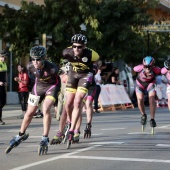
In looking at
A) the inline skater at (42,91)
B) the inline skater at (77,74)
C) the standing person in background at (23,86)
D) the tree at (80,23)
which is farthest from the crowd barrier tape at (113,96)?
the inline skater at (42,91)

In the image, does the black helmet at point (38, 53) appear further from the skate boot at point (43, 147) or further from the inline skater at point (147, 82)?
the inline skater at point (147, 82)

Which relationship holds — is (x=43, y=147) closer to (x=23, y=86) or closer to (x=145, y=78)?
(x=145, y=78)

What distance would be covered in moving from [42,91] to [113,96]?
15.1 metres

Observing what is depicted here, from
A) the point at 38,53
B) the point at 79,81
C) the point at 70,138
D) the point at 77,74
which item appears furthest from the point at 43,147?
the point at 77,74

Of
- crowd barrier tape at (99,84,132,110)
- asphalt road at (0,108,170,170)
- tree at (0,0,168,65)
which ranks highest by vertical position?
tree at (0,0,168,65)

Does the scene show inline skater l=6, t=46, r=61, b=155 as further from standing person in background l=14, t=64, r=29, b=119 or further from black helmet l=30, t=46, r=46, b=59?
standing person in background l=14, t=64, r=29, b=119

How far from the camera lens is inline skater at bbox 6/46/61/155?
34.9 ft

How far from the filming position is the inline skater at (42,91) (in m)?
10.6

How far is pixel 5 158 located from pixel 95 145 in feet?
7.43

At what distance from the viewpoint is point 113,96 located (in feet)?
84.9

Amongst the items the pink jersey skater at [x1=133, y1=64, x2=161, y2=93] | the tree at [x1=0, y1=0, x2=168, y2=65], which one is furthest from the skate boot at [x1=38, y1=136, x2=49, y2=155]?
the tree at [x1=0, y1=0, x2=168, y2=65]

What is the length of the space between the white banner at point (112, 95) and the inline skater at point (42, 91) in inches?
549

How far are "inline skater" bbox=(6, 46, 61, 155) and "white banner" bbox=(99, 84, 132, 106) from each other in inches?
549

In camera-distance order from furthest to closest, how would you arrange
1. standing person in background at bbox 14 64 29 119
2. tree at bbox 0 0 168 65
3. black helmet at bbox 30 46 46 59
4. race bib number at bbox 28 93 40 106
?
tree at bbox 0 0 168 65, standing person in background at bbox 14 64 29 119, race bib number at bbox 28 93 40 106, black helmet at bbox 30 46 46 59
